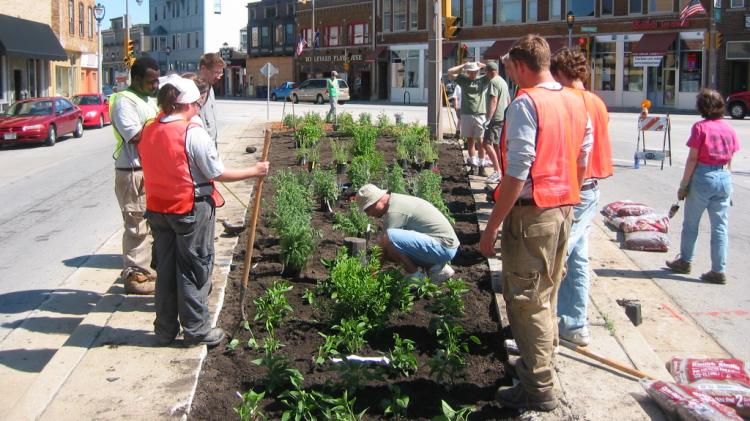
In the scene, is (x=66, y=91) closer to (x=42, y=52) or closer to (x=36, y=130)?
(x=42, y=52)

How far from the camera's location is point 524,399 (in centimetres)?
424

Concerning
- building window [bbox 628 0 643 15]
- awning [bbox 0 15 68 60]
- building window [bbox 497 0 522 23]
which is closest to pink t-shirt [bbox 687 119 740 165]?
awning [bbox 0 15 68 60]

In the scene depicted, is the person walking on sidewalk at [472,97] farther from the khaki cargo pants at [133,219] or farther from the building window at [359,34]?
the building window at [359,34]

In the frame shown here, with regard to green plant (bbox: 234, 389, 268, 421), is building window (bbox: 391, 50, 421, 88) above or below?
above

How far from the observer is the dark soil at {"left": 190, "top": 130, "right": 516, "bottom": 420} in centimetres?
443

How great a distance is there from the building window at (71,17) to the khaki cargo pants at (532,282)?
47.9 m

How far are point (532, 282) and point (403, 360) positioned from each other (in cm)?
107

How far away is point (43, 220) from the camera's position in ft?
37.2

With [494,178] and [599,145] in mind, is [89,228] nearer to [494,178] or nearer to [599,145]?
[494,178]

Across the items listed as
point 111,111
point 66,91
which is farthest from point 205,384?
point 66,91

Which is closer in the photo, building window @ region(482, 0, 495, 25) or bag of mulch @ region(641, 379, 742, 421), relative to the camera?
bag of mulch @ region(641, 379, 742, 421)

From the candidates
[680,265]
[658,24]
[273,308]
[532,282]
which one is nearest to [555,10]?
[658,24]

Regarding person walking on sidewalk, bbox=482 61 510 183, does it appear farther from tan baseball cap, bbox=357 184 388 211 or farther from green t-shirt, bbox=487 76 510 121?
tan baseball cap, bbox=357 184 388 211

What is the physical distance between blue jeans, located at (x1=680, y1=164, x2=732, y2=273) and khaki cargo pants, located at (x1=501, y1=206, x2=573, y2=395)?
156 inches
